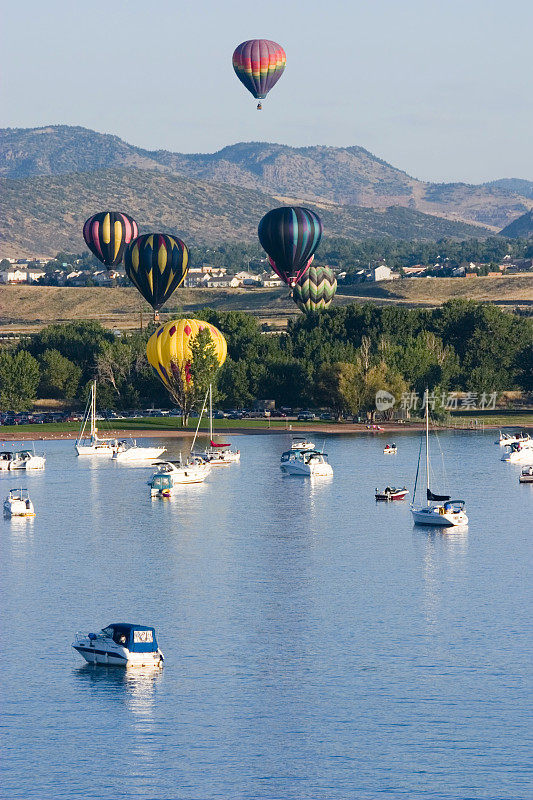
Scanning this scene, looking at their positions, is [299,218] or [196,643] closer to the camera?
[196,643]

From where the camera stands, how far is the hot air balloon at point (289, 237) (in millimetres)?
188688

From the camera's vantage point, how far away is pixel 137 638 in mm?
68125

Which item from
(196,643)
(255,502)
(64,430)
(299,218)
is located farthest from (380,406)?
(196,643)

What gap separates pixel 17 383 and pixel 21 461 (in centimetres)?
4916

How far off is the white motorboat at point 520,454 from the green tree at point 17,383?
232 feet

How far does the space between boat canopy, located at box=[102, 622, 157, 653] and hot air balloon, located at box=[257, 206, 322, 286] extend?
125 metres

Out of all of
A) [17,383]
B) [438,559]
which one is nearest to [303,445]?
[17,383]

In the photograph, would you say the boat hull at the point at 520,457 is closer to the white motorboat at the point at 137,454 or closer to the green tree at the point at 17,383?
the white motorboat at the point at 137,454

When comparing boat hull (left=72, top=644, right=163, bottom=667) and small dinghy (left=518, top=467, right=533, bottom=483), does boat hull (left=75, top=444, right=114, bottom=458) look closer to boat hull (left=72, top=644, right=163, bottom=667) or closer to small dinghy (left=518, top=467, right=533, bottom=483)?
small dinghy (left=518, top=467, right=533, bottom=483)

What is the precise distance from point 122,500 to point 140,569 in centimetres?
3181

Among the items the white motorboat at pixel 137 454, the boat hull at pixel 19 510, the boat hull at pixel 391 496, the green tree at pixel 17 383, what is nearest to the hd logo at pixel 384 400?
the white motorboat at pixel 137 454

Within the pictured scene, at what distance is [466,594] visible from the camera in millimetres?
83812

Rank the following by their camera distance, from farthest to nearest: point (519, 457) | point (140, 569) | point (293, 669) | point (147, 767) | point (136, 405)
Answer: point (136, 405) → point (519, 457) → point (140, 569) → point (293, 669) → point (147, 767)

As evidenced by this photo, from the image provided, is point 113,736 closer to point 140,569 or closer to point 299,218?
point 140,569
